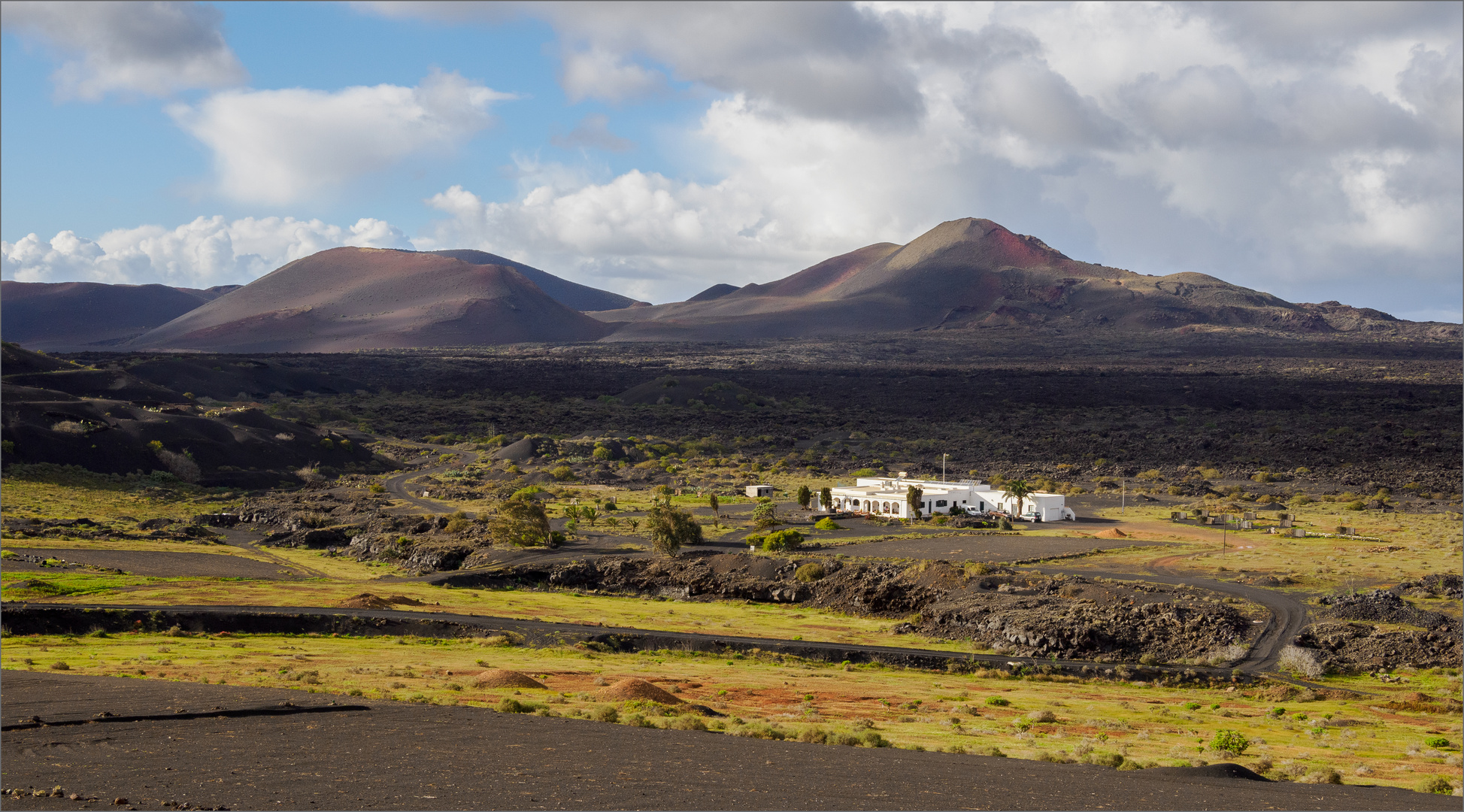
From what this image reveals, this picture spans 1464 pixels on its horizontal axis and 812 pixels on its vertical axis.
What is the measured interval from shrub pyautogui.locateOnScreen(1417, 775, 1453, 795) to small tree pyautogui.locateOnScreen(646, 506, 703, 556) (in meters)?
36.8

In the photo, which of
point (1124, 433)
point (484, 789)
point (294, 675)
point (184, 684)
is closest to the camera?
point (484, 789)

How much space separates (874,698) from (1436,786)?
538 inches

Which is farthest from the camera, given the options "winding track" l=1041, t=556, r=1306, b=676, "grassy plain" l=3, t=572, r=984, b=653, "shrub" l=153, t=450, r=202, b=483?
"shrub" l=153, t=450, r=202, b=483

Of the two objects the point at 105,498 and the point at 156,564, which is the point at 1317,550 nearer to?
the point at 156,564

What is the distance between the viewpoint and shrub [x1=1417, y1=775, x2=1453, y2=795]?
66.8 ft

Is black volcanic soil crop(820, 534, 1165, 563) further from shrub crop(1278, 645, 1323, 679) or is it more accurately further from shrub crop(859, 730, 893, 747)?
shrub crop(859, 730, 893, 747)

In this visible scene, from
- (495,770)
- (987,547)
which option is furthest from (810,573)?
(495,770)

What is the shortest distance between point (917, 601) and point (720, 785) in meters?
28.5

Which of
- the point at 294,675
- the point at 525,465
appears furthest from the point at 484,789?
the point at 525,465

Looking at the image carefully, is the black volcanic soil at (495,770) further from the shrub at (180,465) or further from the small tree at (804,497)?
the shrub at (180,465)

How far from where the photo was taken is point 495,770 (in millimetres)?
19609

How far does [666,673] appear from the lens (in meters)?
33.2

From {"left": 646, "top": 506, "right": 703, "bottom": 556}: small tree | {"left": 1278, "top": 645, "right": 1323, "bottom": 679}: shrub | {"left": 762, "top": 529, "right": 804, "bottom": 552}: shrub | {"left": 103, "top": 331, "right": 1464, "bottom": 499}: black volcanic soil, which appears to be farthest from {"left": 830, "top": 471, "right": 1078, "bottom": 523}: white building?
{"left": 1278, "top": 645, "right": 1323, "bottom": 679}: shrub

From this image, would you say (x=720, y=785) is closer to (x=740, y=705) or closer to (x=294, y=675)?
(x=740, y=705)
